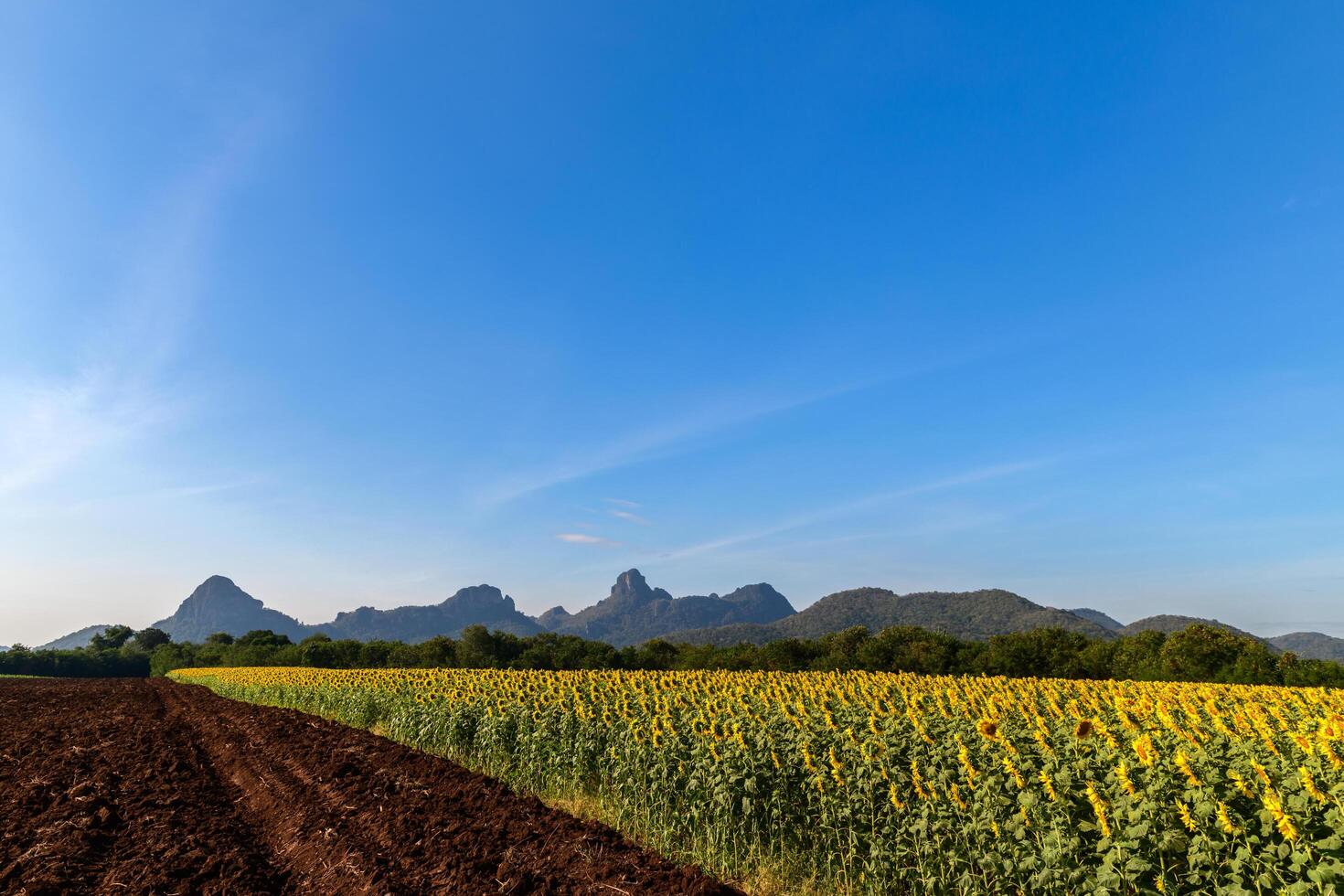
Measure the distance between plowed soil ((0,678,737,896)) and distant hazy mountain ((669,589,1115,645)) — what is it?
129826mm

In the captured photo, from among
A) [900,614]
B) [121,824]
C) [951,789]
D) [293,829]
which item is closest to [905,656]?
[951,789]

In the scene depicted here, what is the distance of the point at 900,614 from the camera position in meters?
160

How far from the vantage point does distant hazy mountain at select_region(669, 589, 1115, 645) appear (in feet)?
472

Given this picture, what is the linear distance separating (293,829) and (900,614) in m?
166

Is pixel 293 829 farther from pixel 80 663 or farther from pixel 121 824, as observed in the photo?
pixel 80 663

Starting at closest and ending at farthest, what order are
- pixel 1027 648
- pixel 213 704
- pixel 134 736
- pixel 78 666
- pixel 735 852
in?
pixel 735 852, pixel 134 736, pixel 213 704, pixel 1027 648, pixel 78 666

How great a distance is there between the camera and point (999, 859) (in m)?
6.49

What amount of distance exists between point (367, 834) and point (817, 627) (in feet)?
538

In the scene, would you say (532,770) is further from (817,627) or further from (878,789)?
(817,627)

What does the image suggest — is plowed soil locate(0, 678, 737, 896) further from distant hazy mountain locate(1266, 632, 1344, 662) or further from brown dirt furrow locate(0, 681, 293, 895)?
distant hazy mountain locate(1266, 632, 1344, 662)

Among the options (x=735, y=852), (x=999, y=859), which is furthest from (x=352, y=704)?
(x=999, y=859)

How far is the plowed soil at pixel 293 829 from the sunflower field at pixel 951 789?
161 cm

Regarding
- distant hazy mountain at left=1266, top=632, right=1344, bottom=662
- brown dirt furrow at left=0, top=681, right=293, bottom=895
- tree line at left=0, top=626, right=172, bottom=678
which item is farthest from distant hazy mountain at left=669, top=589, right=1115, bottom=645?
brown dirt furrow at left=0, top=681, right=293, bottom=895

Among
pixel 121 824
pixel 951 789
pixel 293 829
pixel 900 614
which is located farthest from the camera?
pixel 900 614
